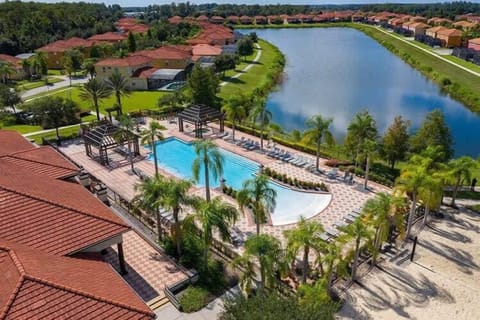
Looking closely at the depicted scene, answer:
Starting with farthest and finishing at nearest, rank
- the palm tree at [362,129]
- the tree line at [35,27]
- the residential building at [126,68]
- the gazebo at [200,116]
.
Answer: the tree line at [35,27]
the residential building at [126,68]
the gazebo at [200,116]
the palm tree at [362,129]

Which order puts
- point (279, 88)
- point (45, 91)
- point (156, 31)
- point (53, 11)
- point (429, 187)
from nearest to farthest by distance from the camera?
1. point (429, 187)
2. point (45, 91)
3. point (279, 88)
4. point (156, 31)
5. point (53, 11)

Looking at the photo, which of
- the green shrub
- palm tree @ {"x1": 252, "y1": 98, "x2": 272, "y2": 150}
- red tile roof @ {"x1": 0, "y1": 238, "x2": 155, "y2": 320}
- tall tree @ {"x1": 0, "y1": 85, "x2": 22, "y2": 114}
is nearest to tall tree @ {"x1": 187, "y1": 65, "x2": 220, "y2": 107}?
palm tree @ {"x1": 252, "y1": 98, "x2": 272, "y2": 150}

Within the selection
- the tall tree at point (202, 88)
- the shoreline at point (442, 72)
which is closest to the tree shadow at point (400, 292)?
the tall tree at point (202, 88)

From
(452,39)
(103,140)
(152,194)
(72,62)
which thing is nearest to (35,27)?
(72,62)

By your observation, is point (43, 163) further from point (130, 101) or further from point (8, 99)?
point (130, 101)

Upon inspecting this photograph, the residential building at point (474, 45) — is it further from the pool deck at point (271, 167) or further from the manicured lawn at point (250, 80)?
the pool deck at point (271, 167)

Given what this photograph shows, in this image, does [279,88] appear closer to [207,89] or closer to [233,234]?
[207,89]

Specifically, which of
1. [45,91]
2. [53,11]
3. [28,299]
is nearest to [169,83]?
[45,91]
